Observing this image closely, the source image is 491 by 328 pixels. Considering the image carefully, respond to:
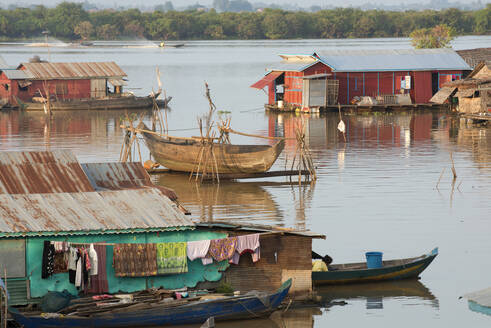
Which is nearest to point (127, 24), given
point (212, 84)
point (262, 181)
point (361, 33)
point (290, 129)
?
point (361, 33)

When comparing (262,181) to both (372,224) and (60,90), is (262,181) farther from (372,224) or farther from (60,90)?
(60,90)

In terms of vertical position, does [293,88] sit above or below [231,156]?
above

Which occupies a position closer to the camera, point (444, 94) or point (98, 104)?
point (444, 94)

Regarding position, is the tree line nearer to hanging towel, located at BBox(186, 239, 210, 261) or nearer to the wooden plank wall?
the wooden plank wall

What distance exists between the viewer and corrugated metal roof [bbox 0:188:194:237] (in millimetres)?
14430

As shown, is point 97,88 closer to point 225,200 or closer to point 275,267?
point 225,200

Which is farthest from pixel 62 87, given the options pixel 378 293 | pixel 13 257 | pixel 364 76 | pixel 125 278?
pixel 13 257

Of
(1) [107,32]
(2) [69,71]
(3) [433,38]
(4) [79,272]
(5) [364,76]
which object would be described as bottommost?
(4) [79,272]

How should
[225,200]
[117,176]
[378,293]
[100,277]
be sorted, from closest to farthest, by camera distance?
[100,277] < [378,293] < [117,176] < [225,200]

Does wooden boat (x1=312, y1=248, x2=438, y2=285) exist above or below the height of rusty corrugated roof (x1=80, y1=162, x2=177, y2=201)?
below

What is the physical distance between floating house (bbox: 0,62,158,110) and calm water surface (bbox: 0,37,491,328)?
0.92m

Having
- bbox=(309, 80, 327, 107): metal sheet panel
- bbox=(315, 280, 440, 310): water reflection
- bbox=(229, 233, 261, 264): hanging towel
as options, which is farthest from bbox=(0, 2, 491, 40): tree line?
bbox=(229, 233, 261, 264): hanging towel

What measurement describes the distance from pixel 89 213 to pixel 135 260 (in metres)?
1.16

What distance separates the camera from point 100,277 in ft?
48.0
